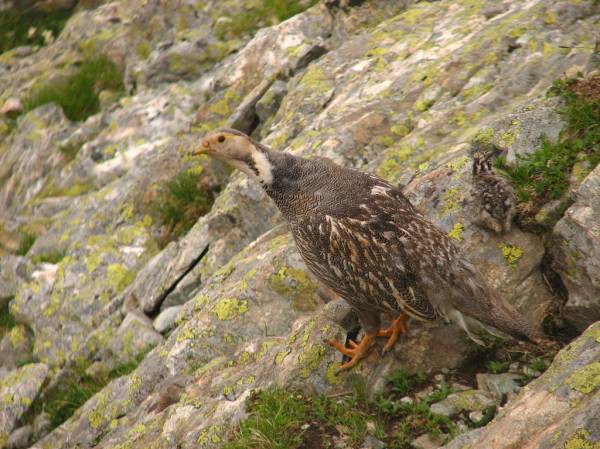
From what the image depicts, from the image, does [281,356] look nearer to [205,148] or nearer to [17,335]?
[205,148]

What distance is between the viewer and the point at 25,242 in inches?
485

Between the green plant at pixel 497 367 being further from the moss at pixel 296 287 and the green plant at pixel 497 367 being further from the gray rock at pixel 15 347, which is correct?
the gray rock at pixel 15 347

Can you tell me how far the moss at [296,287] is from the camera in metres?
7.65

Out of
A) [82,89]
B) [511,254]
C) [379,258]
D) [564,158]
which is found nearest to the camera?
[379,258]

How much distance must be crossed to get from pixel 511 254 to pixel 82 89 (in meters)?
11.3

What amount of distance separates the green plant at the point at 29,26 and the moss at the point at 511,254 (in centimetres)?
1543

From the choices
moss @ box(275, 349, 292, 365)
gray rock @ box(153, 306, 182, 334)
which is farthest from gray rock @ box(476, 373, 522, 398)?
gray rock @ box(153, 306, 182, 334)

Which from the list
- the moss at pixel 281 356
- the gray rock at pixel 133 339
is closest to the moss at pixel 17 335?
the gray rock at pixel 133 339

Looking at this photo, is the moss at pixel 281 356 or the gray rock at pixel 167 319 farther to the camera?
the gray rock at pixel 167 319

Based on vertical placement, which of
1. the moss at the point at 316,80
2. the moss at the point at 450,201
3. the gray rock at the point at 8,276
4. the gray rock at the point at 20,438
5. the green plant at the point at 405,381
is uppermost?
the moss at the point at 450,201

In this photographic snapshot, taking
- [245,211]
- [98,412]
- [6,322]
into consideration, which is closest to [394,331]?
[245,211]

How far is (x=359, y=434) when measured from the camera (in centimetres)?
528

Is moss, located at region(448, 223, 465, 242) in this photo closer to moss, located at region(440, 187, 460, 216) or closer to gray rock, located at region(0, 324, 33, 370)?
moss, located at region(440, 187, 460, 216)

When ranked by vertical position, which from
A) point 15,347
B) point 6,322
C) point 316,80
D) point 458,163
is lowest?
point 15,347
